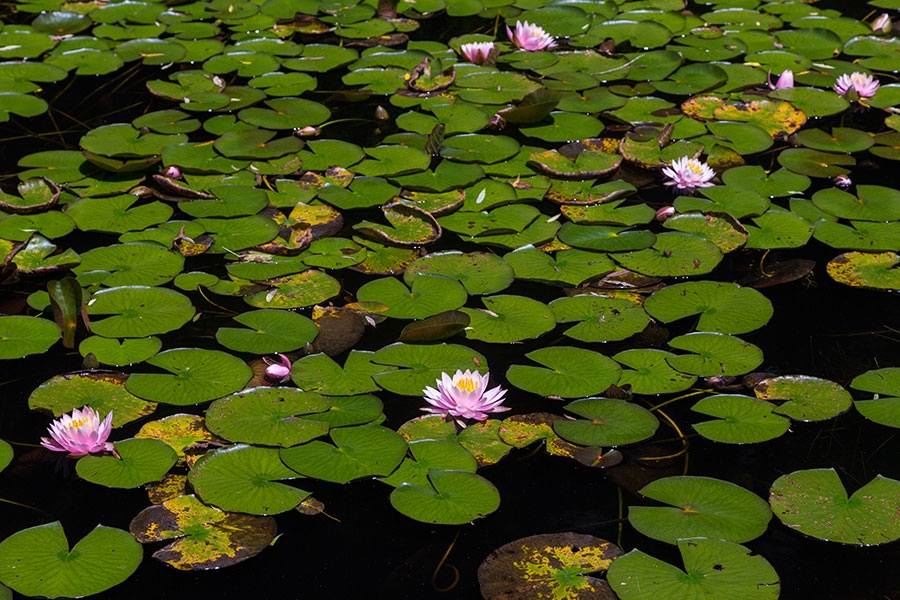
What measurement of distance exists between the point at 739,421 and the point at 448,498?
2.52 ft

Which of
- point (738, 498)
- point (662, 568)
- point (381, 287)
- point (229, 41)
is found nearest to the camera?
point (662, 568)

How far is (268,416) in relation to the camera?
218 cm

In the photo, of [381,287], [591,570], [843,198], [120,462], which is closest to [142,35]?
[381,287]

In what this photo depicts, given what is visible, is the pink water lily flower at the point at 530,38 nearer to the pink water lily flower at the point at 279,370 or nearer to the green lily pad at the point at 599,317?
the green lily pad at the point at 599,317

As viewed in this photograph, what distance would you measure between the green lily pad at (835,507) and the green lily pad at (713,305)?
23.3 inches

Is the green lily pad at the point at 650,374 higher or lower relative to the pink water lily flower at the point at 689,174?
lower

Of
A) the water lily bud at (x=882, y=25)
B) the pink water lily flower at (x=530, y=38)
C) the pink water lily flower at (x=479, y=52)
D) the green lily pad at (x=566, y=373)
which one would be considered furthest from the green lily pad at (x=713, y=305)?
the water lily bud at (x=882, y=25)

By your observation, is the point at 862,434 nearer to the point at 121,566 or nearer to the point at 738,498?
the point at 738,498

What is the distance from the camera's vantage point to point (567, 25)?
15.3ft

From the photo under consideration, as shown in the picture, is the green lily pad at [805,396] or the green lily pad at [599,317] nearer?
the green lily pad at [805,396]

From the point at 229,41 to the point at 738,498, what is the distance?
3.62 m

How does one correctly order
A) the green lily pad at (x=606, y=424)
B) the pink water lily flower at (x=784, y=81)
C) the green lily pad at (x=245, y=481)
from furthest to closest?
the pink water lily flower at (x=784, y=81) < the green lily pad at (x=606, y=424) < the green lily pad at (x=245, y=481)

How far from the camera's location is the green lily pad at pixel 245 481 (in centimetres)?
195

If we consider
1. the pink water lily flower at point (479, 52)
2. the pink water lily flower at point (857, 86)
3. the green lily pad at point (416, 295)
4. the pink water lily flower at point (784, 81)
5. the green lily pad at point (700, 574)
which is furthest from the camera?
the pink water lily flower at point (479, 52)
